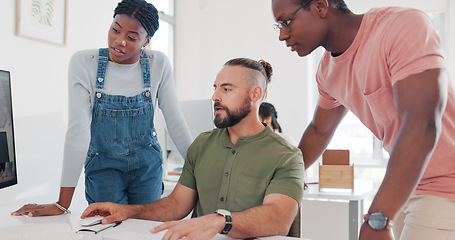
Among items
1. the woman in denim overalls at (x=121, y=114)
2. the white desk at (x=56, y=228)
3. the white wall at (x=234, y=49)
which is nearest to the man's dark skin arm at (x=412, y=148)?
the white desk at (x=56, y=228)

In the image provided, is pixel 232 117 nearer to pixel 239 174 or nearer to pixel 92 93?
pixel 239 174

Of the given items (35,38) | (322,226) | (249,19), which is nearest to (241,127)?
(322,226)

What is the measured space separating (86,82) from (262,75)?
704mm

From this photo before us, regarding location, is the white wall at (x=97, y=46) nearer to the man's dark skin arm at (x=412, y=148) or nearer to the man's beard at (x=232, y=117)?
the man's beard at (x=232, y=117)

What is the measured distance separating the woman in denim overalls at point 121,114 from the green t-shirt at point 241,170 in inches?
7.4

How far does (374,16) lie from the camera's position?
108cm

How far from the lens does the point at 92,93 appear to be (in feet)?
5.06

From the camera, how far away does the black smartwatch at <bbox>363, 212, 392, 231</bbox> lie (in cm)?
83

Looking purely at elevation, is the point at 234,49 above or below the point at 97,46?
above

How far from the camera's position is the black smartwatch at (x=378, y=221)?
830mm

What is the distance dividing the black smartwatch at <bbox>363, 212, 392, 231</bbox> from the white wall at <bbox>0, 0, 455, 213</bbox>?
2.50 meters

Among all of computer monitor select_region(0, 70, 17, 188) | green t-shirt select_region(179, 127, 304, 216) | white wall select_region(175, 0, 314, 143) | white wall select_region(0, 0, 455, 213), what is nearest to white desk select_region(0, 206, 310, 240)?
computer monitor select_region(0, 70, 17, 188)

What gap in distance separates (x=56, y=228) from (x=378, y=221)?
90 centimetres

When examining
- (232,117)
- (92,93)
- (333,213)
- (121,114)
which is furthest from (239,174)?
(333,213)
